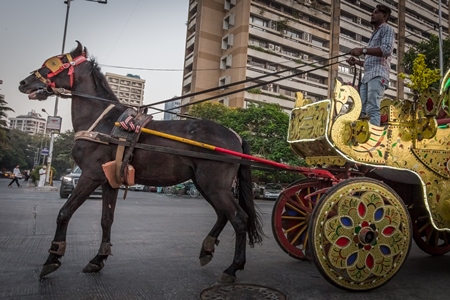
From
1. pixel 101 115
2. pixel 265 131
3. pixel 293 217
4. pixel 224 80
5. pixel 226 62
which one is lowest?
pixel 293 217

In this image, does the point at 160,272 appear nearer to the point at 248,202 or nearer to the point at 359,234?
the point at 248,202

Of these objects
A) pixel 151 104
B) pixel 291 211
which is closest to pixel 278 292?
pixel 291 211

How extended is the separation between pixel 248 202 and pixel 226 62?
4038cm

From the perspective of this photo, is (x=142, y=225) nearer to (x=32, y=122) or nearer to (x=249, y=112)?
(x=249, y=112)

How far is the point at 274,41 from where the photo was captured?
4269 centimetres

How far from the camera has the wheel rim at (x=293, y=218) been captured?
430 cm

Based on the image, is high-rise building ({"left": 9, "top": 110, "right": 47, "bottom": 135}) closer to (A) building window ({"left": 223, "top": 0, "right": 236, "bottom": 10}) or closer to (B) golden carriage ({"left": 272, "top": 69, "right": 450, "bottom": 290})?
(A) building window ({"left": 223, "top": 0, "right": 236, "bottom": 10})

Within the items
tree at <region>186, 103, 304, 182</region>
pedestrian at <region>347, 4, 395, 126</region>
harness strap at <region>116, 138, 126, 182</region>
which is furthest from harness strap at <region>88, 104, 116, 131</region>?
tree at <region>186, 103, 304, 182</region>

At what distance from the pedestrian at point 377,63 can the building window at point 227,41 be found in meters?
40.6

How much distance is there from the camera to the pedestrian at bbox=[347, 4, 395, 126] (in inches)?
158

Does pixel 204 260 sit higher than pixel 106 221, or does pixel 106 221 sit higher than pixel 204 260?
pixel 106 221

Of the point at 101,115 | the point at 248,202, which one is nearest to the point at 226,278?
the point at 248,202

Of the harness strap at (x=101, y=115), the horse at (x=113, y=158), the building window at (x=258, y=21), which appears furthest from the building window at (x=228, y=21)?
the harness strap at (x=101, y=115)

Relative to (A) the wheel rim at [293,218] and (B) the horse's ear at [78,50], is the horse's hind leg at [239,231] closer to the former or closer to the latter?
(A) the wheel rim at [293,218]
